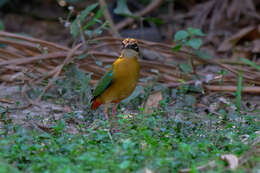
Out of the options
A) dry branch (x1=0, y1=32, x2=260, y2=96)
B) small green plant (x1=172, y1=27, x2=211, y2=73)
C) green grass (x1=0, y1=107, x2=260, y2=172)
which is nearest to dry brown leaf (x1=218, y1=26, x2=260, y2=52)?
dry branch (x1=0, y1=32, x2=260, y2=96)

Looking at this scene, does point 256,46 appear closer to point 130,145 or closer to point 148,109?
point 148,109

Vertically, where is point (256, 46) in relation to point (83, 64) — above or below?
above

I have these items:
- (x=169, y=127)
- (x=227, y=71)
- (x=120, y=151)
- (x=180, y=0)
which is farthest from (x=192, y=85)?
(x=180, y=0)

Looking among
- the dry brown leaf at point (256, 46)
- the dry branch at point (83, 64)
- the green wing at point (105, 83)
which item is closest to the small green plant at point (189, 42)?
the dry branch at point (83, 64)

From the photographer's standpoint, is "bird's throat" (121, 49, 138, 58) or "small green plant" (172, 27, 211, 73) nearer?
"bird's throat" (121, 49, 138, 58)

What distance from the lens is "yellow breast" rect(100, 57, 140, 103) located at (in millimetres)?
4918

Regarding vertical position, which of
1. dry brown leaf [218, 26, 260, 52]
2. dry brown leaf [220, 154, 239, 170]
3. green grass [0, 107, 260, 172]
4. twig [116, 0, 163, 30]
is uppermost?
twig [116, 0, 163, 30]

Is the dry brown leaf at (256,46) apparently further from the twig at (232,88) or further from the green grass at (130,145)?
the green grass at (130,145)

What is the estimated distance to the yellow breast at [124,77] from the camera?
4.92m

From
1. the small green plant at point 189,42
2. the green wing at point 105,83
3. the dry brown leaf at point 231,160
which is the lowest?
the dry brown leaf at point 231,160

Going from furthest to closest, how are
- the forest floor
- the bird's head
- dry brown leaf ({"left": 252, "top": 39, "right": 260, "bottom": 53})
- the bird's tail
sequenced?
dry brown leaf ({"left": 252, "top": 39, "right": 260, "bottom": 53}) → the bird's tail → the bird's head → the forest floor

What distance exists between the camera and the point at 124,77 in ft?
16.1

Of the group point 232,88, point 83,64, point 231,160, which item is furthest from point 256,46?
point 231,160

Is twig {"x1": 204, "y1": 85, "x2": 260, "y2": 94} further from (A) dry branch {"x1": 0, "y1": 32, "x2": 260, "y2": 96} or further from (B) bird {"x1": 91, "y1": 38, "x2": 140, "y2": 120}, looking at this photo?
(B) bird {"x1": 91, "y1": 38, "x2": 140, "y2": 120}
